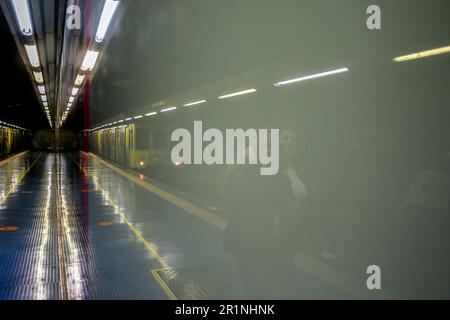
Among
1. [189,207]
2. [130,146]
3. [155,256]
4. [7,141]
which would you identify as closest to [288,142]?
[155,256]

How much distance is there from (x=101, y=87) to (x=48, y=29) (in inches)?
286

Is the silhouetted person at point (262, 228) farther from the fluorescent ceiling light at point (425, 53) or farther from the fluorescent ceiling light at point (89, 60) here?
the fluorescent ceiling light at point (89, 60)

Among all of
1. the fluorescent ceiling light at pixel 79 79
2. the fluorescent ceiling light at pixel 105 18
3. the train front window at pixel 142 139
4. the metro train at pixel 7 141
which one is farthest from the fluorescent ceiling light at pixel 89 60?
the metro train at pixel 7 141

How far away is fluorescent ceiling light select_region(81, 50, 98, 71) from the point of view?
7.88 meters

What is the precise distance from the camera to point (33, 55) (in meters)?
8.41

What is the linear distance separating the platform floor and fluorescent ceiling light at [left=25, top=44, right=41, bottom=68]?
321 centimetres

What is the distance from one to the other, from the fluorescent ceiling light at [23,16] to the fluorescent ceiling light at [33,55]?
1114 mm

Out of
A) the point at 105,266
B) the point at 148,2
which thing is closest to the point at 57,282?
the point at 105,266

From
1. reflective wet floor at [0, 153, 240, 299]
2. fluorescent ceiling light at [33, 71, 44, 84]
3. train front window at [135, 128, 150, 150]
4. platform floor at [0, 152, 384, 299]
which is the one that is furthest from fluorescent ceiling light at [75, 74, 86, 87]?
train front window at [135, 128, 150, 150]

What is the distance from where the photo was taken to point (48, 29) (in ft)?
22.3

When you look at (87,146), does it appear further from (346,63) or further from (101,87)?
(346,63)

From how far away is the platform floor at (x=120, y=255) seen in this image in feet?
13.1

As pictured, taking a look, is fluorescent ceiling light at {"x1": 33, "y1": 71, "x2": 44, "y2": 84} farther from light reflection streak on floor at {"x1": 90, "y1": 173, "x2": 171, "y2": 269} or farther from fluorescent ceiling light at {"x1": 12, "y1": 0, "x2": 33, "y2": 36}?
fluorescent ceiling light at {"x1": 12, "y1": 0, "x2": 33, "y2": 36}

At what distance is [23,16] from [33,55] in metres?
2.94
